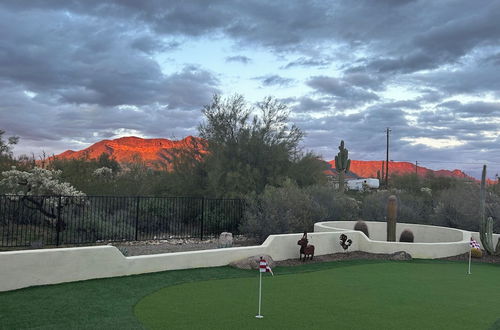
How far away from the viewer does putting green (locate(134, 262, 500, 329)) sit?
7020 millimetres

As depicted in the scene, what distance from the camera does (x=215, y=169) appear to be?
79.7 feet

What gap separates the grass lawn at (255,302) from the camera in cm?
695

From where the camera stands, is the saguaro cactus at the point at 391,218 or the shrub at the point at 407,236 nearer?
the saguaro cactus at the point at 391,218

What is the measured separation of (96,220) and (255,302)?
461 inches

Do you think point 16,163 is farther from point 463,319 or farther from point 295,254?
point 463,319

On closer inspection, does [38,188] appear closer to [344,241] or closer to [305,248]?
[305,248]

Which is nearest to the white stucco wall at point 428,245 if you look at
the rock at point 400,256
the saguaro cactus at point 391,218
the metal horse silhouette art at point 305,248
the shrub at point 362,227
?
the rock at point 400,256

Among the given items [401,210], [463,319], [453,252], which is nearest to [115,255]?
[463,319]

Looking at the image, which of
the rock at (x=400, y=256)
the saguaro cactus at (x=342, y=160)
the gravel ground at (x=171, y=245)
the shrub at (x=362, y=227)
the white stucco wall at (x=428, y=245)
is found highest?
the saguaro cactus at (x=342, y=160)

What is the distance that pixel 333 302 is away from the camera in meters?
8.35

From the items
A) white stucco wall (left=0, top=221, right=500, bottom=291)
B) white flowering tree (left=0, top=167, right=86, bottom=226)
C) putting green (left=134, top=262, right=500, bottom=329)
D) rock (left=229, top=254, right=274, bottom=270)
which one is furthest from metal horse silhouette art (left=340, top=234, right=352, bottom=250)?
white flowering tree (left=0, top=167, right=86, bottom=226)

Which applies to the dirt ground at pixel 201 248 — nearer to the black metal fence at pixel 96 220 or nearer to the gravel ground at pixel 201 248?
the gravel ground at pixel 201 248

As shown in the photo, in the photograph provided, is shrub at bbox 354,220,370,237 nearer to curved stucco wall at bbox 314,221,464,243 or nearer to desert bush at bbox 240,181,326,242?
curved stucco wall at bbox 314,221,464,243

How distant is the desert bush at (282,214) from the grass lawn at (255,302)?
18.6 ft
